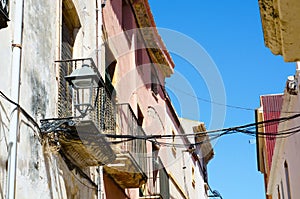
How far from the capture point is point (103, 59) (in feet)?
42.0

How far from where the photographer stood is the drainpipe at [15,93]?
23.9 ft

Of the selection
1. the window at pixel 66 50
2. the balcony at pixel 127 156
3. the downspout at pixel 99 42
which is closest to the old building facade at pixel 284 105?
the balcony at pixel 127 156

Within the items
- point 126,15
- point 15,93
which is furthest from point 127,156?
point 126,15

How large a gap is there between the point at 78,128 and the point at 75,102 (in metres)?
1.25

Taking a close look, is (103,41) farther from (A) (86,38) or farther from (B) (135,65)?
(B) (135,65)

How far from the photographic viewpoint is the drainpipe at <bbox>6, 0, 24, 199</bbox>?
23.9 feet

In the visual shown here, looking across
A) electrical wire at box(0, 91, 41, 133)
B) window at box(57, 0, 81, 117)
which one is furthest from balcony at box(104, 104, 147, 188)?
electrical wire at box(0, 91, 41, 133)

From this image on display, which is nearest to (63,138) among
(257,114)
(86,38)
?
(86,38)

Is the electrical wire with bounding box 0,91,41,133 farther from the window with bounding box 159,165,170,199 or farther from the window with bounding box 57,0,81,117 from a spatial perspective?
the window with bounding box 159,165,170,199

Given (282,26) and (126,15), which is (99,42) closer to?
(126,15)

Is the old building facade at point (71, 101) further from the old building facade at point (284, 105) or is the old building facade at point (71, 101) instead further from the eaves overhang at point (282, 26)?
the eaves overhang at point (282, 26)

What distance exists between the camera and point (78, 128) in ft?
29.2

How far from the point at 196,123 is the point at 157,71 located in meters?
7.32

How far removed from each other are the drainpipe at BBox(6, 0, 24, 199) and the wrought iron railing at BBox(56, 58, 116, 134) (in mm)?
1324
